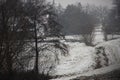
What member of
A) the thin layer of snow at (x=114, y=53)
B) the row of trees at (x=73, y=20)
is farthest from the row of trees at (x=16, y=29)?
the row of trees at (x=73, y=20)

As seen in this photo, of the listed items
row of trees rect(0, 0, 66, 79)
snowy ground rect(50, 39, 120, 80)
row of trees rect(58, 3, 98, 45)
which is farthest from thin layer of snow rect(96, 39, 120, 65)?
row of trees rect(58, 3, 98, 45)

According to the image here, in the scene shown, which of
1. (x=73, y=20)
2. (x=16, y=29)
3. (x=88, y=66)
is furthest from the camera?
(x=73, y=20)

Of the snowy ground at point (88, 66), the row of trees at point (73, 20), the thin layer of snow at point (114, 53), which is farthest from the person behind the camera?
the row of trees at point (73, 20)

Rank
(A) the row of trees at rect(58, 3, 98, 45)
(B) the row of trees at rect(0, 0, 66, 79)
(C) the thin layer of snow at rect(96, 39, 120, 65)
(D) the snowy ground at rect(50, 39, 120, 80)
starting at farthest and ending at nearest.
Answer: (A) the row of trees at rect(58, 3, 98, 45), (C) the thin layer of snow at rect(96, 39, 120, 65), (B) the row of trees at rect(0, 0, 66, 79), (D) the snowy ground at rect(50, 39, 120, 80)

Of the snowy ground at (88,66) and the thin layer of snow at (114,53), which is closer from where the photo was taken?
Answer: the snowy ground at (88,66)

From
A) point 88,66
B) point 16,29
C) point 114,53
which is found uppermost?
point 16,29

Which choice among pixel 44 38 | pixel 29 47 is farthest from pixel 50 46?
pixel 29 47

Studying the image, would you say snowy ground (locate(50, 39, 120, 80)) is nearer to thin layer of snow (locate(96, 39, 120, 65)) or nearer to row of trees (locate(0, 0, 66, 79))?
thin layer of snow (locate(96, 39, 120, 65))

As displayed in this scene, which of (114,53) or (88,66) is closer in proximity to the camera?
(114,53)

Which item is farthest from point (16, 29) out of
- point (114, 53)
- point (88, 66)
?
point (88, 66)

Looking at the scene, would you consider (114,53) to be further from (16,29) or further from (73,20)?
(73,20)

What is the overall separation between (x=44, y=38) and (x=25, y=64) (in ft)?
11.5

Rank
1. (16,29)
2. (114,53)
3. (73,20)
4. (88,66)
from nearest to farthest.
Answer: (16,29)
(114,53)
(88,66)
(73,20)

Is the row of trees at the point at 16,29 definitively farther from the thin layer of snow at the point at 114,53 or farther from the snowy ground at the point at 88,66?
the thin layer of snow at the point at 114,53
